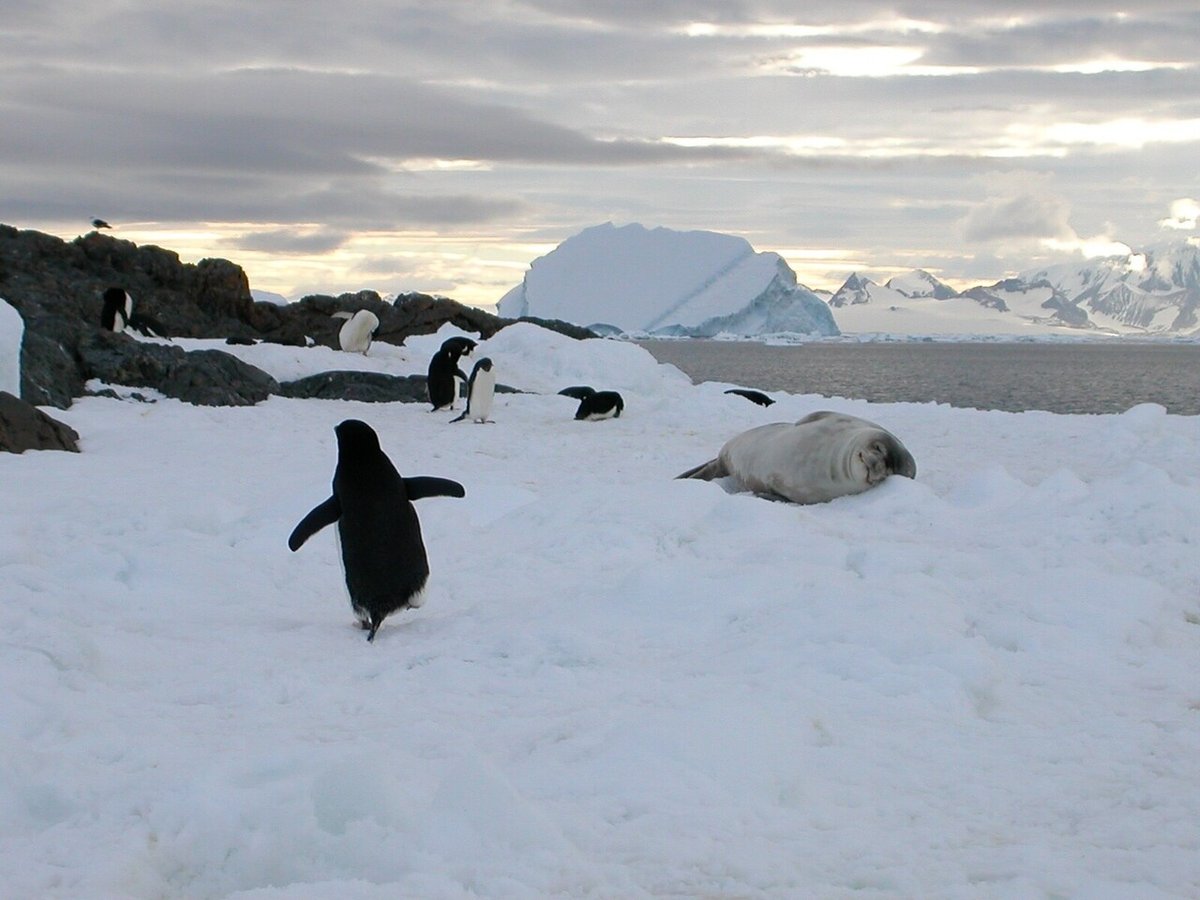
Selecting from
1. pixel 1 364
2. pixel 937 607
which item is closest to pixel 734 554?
pixel 937 607

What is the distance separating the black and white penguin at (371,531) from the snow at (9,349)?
729cm

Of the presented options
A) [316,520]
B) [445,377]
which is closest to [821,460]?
[316,520]

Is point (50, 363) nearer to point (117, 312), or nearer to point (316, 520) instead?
point (117, 312)

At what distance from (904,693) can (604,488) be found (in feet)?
12.3

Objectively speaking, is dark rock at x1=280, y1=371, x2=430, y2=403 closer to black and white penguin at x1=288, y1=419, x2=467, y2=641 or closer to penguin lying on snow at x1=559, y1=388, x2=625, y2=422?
penguin lying on snow at x1=559, y1=388, x2=625, y2=422

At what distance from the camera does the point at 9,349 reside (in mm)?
11375

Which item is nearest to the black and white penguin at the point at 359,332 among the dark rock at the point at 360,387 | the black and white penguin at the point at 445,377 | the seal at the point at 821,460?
the dark rock at the point at 360,387

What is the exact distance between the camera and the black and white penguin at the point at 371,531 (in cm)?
538

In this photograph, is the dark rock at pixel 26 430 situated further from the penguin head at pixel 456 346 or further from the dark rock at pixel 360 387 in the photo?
the penguin head at pixel 456 346

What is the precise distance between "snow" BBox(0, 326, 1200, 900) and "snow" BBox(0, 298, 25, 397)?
3383 millimetres

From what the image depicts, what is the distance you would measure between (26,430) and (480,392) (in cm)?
610

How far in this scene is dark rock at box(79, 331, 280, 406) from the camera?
47.7 feet

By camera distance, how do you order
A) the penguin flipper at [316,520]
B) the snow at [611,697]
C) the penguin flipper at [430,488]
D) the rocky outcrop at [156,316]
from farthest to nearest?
the rocky outcrop at [156,316] < the penguin flipper at [430,488] < the penguin flipper at [316,520] < the snow at [611,697]

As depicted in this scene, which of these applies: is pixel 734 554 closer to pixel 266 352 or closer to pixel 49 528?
pixel 49 528
